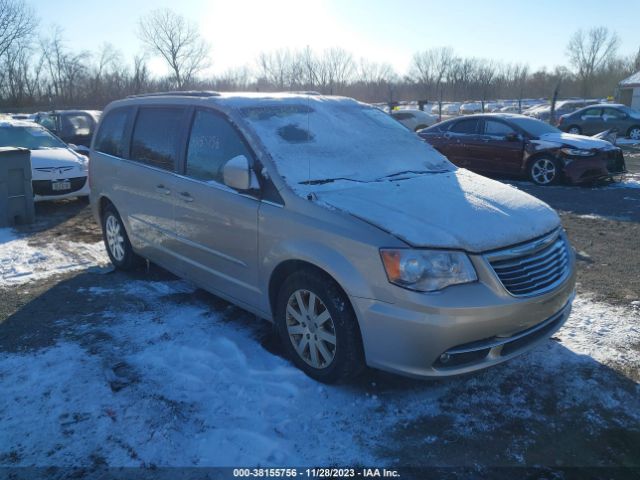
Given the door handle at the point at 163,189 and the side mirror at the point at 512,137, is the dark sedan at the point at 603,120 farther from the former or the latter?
the door handle at the point at 163,189

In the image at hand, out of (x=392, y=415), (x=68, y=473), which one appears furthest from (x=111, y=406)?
(x=392, y=415)

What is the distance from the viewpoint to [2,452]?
2727 millimetres

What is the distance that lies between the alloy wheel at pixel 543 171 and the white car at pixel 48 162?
28.5ft

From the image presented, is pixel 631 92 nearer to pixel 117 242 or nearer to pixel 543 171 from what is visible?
pixel 543 171

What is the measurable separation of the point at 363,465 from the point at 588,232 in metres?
5.60

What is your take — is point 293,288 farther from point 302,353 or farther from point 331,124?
point 331,124

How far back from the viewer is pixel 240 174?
11.3 ft

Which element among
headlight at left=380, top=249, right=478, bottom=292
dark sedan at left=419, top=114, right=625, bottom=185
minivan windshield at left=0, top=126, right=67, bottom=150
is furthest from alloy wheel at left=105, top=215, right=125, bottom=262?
dark sedan at left=419, top=114, right=625, bottom=185

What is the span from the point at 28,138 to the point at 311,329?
8.83 metres

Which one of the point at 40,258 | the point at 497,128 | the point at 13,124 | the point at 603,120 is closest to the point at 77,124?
the point at 13,124

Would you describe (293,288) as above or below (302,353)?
above

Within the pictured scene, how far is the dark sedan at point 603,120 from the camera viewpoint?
20297mm

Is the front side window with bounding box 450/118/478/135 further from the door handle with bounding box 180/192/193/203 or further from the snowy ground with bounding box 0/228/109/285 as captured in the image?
the door handle with bounding box 180/192/193/203

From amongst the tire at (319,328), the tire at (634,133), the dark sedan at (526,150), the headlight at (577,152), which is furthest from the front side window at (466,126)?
the tire at (634,133)
